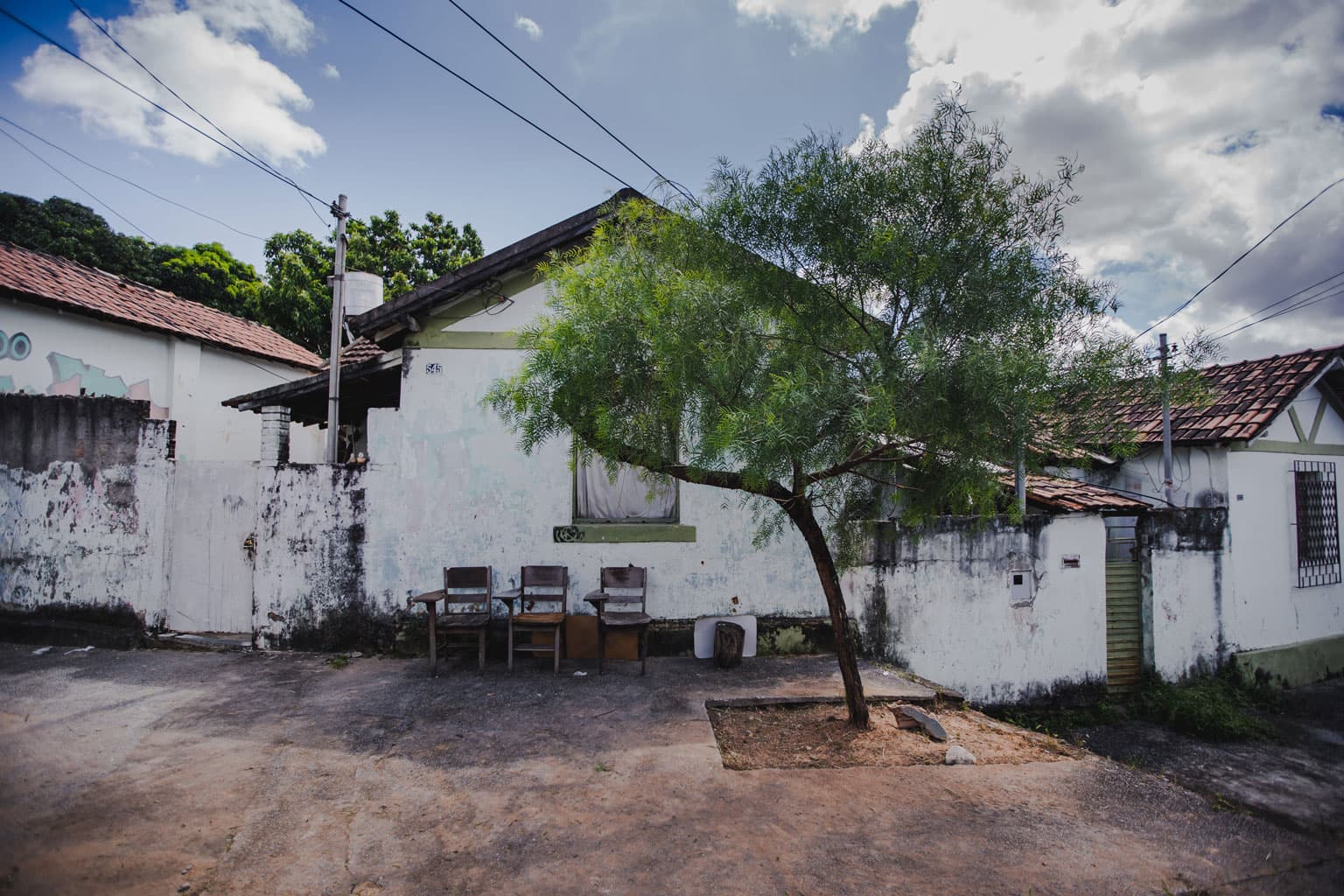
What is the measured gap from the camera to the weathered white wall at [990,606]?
22.9 feet

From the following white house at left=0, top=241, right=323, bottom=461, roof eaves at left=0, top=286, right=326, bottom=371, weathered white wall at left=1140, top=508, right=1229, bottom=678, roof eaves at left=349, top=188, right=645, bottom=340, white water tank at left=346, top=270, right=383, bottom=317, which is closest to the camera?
roof eaves at left=349, top=188, right=645, bottom=340

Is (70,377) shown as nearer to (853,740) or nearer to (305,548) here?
(305,548)

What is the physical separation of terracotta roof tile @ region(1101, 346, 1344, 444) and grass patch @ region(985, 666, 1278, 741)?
308 cm

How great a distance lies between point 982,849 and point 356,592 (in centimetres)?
596

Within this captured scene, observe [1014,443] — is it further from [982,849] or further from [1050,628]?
[1050,628]

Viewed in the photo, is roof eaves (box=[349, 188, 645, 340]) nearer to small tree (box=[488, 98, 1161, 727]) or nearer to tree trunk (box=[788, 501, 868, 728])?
small tree (box=[488, 98, 1161, 727])

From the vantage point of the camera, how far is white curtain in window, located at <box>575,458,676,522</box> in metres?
7.09

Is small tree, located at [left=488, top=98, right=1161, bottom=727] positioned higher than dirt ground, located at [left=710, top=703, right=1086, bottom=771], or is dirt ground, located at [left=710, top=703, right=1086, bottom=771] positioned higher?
small tree, located at [left=488, top=98, right=1161, bottom=727]

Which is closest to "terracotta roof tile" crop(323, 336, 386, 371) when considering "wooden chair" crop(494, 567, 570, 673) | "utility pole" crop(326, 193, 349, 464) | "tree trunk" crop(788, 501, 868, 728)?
"utility pole" crop(326, 193, 349, 464)

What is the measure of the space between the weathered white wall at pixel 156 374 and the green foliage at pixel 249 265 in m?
4.97

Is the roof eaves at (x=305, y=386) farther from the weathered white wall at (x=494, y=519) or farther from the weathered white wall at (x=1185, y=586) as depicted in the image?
the weathered white wall at (x=1185, y=586)

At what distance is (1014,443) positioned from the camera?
377cm

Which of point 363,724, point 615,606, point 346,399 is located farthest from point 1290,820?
point 346,399

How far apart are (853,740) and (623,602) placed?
2.84 metres
